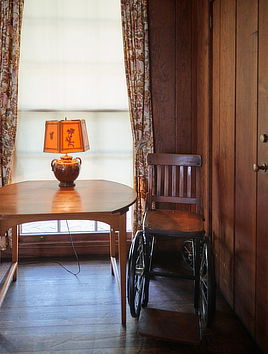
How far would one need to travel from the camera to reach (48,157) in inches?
140

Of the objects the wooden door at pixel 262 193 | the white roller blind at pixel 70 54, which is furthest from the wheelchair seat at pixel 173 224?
the white roller blind at pixel 70 54

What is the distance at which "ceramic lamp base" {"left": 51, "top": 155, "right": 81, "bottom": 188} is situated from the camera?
2.94m

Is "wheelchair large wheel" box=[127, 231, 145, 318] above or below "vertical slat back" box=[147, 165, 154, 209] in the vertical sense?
below

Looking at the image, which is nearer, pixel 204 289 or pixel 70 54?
pixel 204 289

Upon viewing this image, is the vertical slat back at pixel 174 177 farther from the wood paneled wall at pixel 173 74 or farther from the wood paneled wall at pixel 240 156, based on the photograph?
the wood paneled wall at pixel 173 74

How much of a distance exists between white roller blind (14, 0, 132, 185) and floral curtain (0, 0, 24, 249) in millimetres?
111

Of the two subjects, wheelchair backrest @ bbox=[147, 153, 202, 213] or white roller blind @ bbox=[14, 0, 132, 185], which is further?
white roller blind @ bbox=[14, 0, 132, 185]

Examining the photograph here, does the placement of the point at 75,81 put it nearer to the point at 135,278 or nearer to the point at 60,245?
the point at 60,245

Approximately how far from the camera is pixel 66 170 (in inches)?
116

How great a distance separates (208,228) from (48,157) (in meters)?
1.44

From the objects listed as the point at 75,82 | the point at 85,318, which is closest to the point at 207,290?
the point at 85,318

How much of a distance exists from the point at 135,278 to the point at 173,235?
0.35 metres

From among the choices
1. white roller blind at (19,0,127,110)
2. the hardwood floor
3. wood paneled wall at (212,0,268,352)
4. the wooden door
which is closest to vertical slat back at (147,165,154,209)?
wood paneled wall at (212,0,268,352)

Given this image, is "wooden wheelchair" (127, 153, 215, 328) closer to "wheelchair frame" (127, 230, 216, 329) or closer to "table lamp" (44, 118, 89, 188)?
"wheelchair frame" (127, 230, 216, 329)
